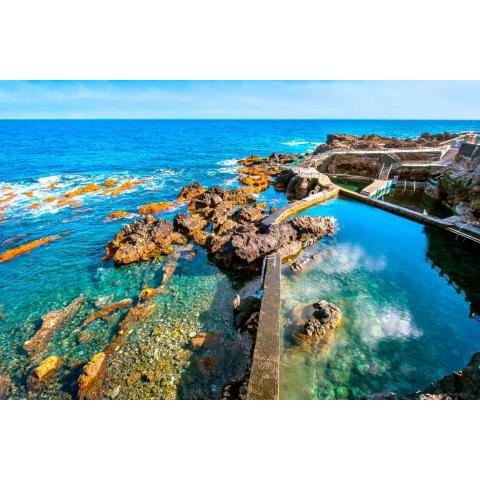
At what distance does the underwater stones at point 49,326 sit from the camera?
9.04 m

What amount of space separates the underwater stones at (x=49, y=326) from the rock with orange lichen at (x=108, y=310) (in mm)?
917

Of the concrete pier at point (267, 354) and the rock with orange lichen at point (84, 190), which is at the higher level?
the concrete pier at point (267, 354)

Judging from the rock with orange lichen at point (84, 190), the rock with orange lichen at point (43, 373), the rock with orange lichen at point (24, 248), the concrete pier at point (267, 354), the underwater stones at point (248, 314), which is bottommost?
the rock with orange lichen at point (84, 190)

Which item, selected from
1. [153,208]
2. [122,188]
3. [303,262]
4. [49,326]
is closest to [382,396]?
[303,262]

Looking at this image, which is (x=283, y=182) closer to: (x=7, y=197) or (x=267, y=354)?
(x=267, y=354)

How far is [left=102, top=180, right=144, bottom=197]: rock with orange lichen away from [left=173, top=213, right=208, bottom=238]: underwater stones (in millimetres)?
13312

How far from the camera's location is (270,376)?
6.07m

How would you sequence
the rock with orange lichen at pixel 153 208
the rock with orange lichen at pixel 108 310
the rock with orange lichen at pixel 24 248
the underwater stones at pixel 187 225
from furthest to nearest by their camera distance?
the rock with orange lichen at pixel 153 208 < the underwater stones at pixel 187 225 < the rock with orange lichen at pixel 24 248 < the rock with orange lichen at pixel 108 310

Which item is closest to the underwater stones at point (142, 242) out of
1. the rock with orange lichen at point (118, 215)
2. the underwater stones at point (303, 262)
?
the rock with orange lichen at point (118, 215)

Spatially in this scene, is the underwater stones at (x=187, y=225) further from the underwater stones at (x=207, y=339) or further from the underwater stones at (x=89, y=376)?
the underwater stones at (x=89, y=376)

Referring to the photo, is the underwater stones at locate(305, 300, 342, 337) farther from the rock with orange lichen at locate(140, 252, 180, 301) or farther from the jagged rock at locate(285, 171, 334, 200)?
the jagged rock at locate(285, 171, 334, 200)

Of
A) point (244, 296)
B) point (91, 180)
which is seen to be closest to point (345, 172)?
point (244, 296)

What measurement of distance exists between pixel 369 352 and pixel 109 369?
8.15m

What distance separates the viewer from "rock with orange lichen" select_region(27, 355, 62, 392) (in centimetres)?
785
